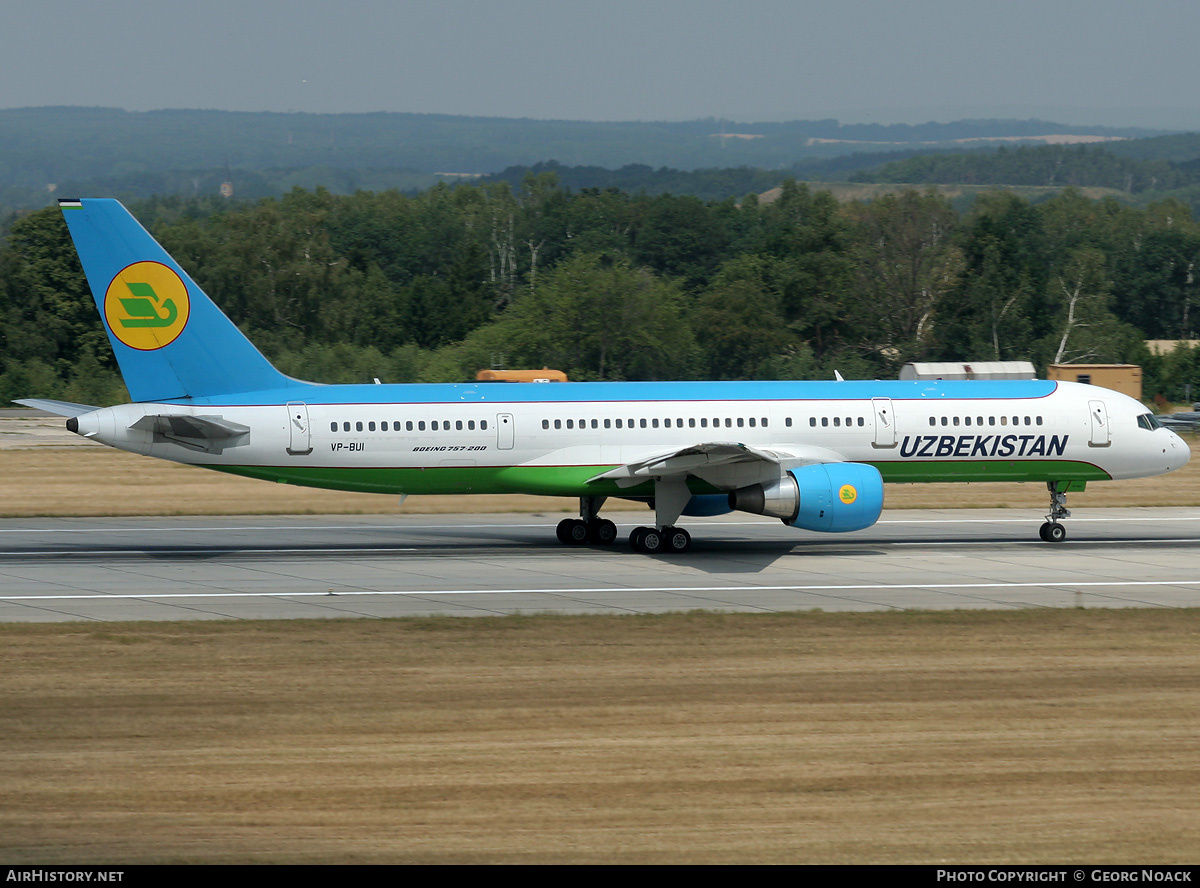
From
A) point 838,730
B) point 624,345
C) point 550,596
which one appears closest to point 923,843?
point 838,730

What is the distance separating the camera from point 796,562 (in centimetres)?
2989

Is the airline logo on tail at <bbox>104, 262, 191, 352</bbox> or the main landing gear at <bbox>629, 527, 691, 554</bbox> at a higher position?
the airline logo on tail at <bbox>104, 262, 191, 352</bbox>

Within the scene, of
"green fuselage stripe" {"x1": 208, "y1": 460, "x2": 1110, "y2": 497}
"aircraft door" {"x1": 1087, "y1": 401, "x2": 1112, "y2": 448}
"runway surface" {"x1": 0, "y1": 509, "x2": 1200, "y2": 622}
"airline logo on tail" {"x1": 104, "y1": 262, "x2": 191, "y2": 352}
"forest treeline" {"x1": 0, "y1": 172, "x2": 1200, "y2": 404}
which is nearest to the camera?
"runway surface" {"x1": 0, "y1": 509, "x2": 1200, "y2": 622}

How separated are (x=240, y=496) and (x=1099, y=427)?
24997 millimetres

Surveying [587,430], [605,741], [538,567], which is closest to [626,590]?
[538,567]

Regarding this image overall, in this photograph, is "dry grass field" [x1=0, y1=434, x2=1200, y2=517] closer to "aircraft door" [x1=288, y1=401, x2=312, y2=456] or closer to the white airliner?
the white airliner

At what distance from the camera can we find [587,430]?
31172 millimetres

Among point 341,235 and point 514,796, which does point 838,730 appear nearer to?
point 514,796

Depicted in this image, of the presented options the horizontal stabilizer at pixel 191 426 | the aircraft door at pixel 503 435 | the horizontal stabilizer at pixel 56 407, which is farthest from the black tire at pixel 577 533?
the horizontal stabilizer at pixel 56 407

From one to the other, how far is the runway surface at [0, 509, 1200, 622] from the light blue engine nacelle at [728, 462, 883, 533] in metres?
1.06

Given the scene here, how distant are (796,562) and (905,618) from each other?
6805mm

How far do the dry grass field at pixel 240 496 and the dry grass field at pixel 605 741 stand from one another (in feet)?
55.7

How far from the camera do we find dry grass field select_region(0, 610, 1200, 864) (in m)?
12.4

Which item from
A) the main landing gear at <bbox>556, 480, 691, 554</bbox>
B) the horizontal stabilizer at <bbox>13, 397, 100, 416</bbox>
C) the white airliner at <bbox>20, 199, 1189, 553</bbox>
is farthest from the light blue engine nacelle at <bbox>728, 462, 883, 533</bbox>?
the horizontal stabilizer at <bbox>13, 397, 100, 416</bbox>
